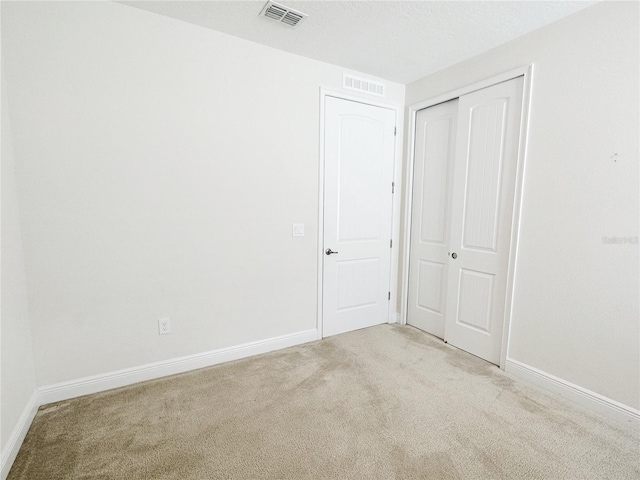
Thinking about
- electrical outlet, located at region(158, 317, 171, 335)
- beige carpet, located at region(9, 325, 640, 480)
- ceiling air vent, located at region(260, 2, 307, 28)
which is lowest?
beige carpet, located at region(9, 325, 640, 480)

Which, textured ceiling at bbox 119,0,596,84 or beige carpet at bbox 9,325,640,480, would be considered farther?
textured ceiling at bbox 119,0,596,84

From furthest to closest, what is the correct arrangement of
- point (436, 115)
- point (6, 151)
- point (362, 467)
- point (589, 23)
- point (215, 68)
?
1. point (436, 115)
2. point (215, 68)
3. point (589, 23)
4. point (6, 151)
5. point (362, 467)

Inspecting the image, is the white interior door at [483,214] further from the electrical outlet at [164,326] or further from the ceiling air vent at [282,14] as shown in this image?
the electrical outlet at [164,326]

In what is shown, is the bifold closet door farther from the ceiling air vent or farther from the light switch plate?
the ceiling air vent

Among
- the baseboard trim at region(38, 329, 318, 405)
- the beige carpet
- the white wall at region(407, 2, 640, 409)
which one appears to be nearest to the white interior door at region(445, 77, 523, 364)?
the white wall at region(407, 2, 640, 409)

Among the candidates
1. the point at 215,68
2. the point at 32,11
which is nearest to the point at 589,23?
the point at 215,68

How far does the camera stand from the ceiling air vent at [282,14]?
78.0 inches

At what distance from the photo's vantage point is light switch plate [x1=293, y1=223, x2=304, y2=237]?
2768mm

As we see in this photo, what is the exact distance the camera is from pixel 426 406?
6.55ft

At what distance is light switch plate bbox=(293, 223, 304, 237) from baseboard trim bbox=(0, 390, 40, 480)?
6.93ft

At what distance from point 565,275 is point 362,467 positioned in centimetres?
186

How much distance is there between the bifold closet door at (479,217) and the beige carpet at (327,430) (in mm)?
434

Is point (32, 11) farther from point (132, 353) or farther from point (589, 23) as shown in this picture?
point (589, 23)

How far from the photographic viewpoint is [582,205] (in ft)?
6.52
